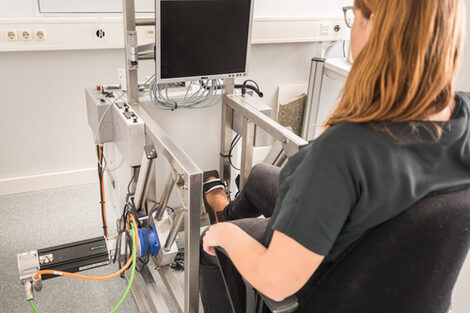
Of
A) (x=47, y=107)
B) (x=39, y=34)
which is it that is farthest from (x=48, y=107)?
(x=39, y=34)

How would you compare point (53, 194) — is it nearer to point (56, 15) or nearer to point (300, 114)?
point (56, 15)

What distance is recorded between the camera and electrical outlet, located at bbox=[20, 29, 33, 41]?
2195 millimetres

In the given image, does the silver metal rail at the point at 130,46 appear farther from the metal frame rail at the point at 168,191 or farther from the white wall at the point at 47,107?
the white wall at the point at 47,107

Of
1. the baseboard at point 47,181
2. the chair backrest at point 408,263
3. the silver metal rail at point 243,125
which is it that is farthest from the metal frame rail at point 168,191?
the baseboard at point 47,181

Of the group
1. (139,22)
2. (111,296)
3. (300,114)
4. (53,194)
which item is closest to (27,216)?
(53,194)

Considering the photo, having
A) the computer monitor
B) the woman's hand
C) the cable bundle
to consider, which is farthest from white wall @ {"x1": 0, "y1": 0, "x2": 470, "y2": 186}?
the woman's hand

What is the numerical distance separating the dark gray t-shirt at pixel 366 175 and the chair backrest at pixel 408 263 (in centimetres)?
3

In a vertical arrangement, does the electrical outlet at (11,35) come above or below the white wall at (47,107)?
above

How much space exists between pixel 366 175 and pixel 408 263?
0.20 meters

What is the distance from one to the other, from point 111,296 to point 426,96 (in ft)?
5.14

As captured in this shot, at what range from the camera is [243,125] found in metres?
1.98

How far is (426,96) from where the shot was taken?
74 cm

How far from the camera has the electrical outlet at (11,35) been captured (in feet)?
7.11

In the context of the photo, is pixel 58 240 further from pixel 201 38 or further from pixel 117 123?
pixel 201 38
